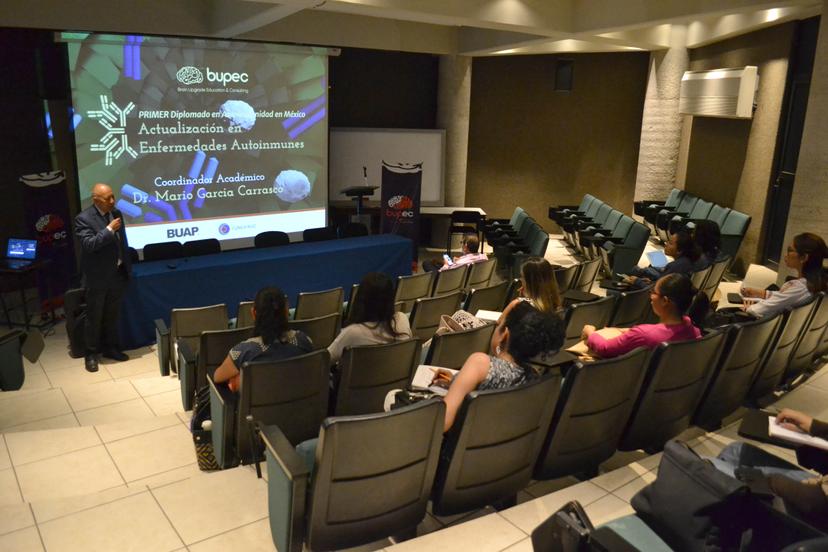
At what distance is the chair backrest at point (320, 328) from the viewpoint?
4805 mm

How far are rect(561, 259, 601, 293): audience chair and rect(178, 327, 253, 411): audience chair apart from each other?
338 centimetres

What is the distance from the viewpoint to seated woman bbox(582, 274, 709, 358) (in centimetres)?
365

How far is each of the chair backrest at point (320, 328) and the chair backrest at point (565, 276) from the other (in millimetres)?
2229

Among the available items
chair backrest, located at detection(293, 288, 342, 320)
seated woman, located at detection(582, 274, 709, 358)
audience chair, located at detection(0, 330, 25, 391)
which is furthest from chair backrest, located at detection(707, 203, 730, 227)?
audience chair, located at detection(0, 330, 25, 391)

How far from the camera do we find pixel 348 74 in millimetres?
11945

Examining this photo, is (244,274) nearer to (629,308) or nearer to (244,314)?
(244,314)

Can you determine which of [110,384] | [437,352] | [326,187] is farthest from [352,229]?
[437,352]

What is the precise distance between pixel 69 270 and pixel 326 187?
3.98 meters

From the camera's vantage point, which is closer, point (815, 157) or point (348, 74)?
point (815, 157)

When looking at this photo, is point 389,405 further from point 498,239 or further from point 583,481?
point 498,239

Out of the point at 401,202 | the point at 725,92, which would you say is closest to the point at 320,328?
the point at 401,202

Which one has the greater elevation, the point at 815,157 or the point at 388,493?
the point at 815,157

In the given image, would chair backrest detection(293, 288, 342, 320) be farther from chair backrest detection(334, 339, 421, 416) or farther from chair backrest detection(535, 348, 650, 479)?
chair backrest detection(535, 348, 650, 479)

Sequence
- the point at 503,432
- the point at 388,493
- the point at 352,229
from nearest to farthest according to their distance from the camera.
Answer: the point at 388,493 → the point at 503,432 → the point at 352,229
